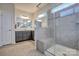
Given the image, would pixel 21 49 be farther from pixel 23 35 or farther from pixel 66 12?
pixel 66 12

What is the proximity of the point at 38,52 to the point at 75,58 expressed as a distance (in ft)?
2.75

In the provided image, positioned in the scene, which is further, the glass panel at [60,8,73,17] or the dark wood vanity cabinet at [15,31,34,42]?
the dark wood vanity cabinet at [15,31,34,42]

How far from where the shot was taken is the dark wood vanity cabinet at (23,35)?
251cm

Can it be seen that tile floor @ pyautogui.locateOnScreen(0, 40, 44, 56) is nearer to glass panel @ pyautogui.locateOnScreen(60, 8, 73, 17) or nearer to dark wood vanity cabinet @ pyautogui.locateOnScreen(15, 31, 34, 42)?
dark wood vanity cabinet @ pyautogui.locateOnScreen(15, 31, 34, 42)

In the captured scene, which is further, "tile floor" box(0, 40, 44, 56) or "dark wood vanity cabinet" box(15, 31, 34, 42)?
"dark wood vanity cabinet" box(15, 31, 34, 42)

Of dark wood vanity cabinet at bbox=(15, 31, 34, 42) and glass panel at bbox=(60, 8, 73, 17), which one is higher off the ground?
glass panel at bbox=(60, 8, 73, 17)

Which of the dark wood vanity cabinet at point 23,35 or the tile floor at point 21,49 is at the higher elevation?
the dark wood vanity cabinet at point 23,35

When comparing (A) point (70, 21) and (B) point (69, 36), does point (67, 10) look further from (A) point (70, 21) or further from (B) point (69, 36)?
(B) point (69, 36)

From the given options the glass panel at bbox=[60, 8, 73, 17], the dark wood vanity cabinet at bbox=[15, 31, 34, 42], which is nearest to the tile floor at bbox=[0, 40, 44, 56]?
the dark wood vanity cabinet at bbox=[15, 31, 34, 42]

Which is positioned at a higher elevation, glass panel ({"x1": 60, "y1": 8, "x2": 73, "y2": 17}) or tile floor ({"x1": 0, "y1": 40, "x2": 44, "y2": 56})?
glass panel ({"x1": 60, "y1": 8, "x2": 73, "y2": 17})

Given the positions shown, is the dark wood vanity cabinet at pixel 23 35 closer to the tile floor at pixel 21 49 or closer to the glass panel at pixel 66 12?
the tile floor at pixel 21 49

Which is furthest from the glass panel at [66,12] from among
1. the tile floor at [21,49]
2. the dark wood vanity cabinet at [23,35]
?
the tile floor at [21,49]

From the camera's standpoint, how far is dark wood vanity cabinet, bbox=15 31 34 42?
2508mm

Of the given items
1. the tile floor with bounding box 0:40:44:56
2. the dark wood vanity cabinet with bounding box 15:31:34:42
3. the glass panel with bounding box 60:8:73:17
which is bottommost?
the tile floor with bounding box 0:40:44:56
